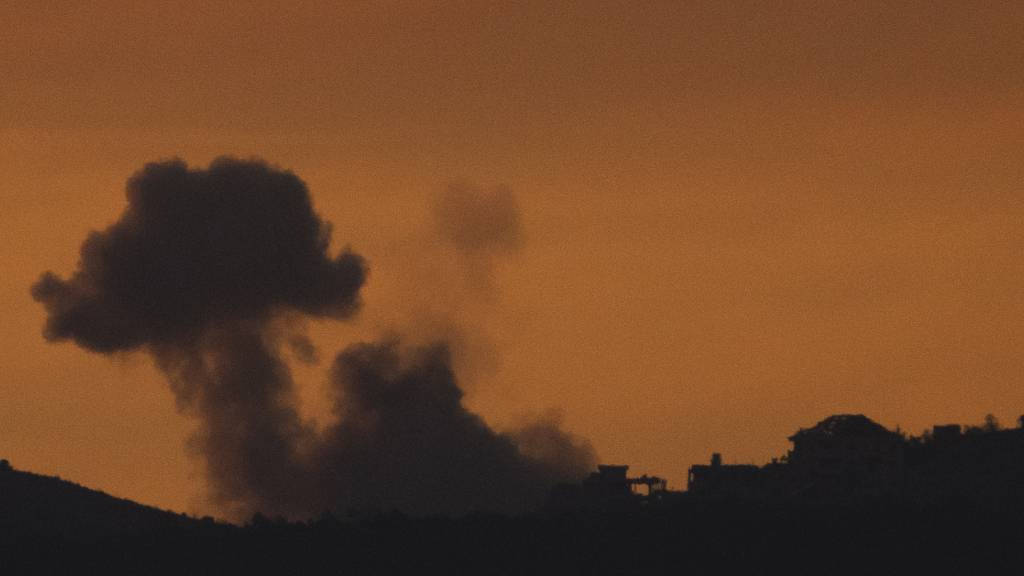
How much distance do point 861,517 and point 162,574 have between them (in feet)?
110

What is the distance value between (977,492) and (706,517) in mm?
15742

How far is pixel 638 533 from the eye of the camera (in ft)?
604

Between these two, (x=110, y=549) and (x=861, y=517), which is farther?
(x=110, y=549)

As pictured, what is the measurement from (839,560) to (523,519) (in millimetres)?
22119

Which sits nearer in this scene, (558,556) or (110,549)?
(558,556)

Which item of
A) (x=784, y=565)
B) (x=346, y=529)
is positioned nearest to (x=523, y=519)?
(x=346, y=529)

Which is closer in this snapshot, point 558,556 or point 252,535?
point 558,556

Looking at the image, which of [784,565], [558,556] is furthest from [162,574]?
[784,565]

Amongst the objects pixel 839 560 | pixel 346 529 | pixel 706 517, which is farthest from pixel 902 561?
pixel 346 529

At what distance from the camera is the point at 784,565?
573 ft

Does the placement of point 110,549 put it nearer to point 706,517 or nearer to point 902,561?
point 706,517

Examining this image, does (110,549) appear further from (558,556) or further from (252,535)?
(558,556)

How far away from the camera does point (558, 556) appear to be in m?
181

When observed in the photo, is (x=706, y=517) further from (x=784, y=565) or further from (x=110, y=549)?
(x=110, y=549)
